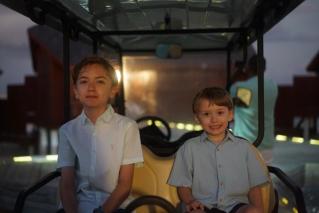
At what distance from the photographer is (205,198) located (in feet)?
7.64

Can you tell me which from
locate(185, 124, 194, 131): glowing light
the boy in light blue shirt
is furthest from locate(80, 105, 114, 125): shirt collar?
locate(185, 124, 194, 131): glowing light

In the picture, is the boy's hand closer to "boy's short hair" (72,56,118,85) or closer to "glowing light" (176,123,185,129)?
"boy's short hair" (72,56,118,85)

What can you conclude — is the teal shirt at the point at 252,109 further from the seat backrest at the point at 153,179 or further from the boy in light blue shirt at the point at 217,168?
the boy in light blue shirt at the point at 217,168

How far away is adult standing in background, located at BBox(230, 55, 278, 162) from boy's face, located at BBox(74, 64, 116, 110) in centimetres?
186

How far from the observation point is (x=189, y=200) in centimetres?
232

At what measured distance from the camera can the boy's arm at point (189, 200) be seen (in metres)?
2.28

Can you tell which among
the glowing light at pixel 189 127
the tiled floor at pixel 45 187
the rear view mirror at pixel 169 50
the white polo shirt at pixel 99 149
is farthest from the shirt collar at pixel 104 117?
the glowing light at pixel 189 127

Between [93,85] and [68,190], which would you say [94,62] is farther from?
[68,190]

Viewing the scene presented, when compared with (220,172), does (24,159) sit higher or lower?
lower

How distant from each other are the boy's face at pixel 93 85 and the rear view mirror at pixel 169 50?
1785 millimetres

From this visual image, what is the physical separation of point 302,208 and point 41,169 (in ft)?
11.2

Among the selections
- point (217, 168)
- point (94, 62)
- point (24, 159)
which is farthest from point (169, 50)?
point (24, 159)

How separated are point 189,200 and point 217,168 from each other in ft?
0.62

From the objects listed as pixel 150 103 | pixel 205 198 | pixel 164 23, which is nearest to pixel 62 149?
pixel 205 198
